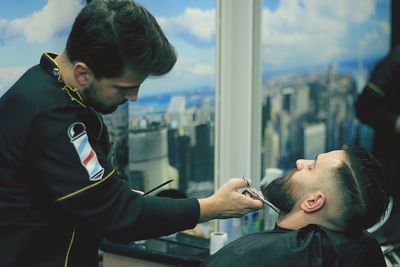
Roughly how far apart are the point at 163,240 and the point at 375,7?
8.35ft

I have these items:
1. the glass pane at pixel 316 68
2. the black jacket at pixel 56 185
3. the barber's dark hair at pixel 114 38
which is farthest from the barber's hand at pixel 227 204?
the glass pane at pixel 316 68

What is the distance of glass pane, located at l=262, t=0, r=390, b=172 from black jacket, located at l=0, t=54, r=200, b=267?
2097 millimetres

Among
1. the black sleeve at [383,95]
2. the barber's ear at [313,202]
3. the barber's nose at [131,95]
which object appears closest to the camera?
the barber's nose at [131,95]

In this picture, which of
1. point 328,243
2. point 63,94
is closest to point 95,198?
point 63,94

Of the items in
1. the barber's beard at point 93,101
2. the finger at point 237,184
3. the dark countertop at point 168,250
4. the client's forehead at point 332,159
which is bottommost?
the dark countertop at point 168,250

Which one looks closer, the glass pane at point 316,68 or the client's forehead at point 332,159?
the client's forehead at point 332,159

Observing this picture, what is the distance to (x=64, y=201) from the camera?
4.15 ft

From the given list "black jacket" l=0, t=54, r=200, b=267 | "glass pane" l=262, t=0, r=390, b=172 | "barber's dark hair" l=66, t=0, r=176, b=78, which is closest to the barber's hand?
"black jacket" l=0, t=54, r=200, b=267

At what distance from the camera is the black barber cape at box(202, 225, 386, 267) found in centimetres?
158

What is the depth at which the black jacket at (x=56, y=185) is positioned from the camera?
1.25m

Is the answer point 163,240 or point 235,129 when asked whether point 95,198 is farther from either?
point 235,129

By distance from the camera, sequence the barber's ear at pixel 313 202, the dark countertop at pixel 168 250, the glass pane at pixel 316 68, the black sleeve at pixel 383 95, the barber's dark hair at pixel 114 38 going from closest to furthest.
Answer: the barber's dark hair at pixel 114 38 < the barber's ear at pixel 313 202 < the dark countertop at pixel 168 250 < the black sleeve at pixel 383 95 < the glass pane at pixel 316 68

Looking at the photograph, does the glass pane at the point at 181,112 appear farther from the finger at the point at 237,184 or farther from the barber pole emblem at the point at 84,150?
the barber pole emblem at the point at 84,150

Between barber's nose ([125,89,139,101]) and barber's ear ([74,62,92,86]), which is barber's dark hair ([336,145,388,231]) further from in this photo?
barber's ear ([74,62,92,86])
